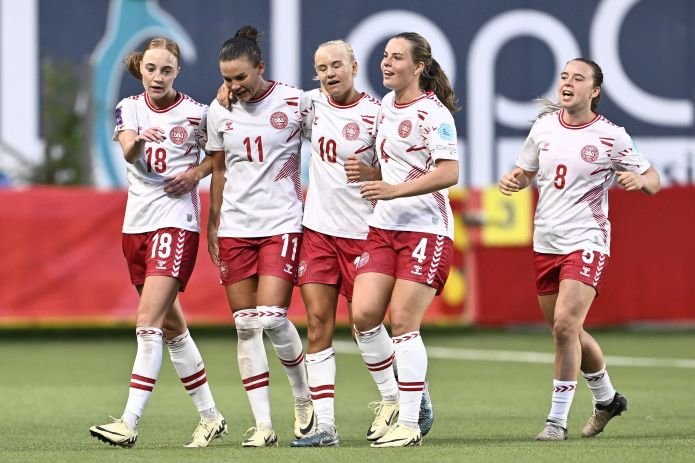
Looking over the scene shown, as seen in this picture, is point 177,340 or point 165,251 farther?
point 177,340

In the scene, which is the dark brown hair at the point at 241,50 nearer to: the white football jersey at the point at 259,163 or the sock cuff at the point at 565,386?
the white football jersey at the point at 259,163

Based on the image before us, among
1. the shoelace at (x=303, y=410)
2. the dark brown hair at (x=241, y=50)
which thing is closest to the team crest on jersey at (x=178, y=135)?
the dark brown hair at (x=241, y=50)

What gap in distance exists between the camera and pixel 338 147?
8.88 meters

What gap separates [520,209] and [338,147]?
997 cm

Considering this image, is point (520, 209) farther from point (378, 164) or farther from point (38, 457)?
point (38, 457)

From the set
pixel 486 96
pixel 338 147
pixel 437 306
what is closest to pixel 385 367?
pixel 338 147

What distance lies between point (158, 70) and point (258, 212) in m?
1.04

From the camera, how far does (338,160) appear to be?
8891 mm

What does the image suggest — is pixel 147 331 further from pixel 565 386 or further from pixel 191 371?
pixel 565 386

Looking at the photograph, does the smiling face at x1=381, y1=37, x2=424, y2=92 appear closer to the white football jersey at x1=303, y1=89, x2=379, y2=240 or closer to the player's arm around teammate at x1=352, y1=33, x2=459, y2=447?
the player's arm around teammate at x1=352, y1=33, x2=459, y2=447

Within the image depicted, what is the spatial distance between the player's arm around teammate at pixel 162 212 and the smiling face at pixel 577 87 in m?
2.22

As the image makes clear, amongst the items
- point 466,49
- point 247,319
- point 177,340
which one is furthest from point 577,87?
point 466,49

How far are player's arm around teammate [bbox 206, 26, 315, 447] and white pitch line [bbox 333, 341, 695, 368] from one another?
7.02 m

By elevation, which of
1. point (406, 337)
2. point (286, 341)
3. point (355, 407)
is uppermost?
point (406, 337)
